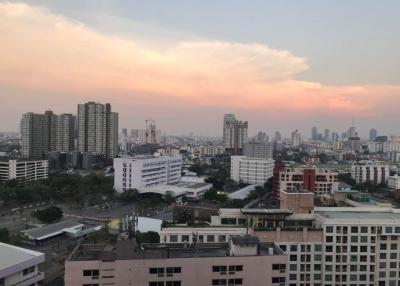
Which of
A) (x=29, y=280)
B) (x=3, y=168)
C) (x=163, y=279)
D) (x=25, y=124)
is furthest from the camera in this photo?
(x=25, y=124)

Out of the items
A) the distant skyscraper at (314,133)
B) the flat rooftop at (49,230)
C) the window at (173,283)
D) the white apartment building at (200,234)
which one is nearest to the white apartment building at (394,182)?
the flat rooftop at (49,230)

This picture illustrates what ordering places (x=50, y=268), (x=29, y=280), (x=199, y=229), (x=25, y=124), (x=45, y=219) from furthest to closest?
(x=25, y=124) < (x=45, y=219) < (x=50, y=268) < (x=29, y=280) < (x=199, y=229)

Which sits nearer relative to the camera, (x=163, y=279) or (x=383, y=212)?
(x=163, y=279)

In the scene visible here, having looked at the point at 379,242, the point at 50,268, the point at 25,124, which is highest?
the point at 25,124

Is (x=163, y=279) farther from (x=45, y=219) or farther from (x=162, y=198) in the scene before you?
(x=162, y=198)

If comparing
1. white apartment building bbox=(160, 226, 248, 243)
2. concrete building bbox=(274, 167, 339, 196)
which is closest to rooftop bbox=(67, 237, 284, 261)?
white apartment building bbox=(160, 226, 248, 243)

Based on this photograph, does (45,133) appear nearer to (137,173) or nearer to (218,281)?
(137,173)

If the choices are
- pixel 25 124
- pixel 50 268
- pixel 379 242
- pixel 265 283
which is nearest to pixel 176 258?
pixel 265 283

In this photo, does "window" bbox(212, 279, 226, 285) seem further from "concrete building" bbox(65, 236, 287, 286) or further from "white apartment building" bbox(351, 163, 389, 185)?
"white apartment building" bbox(351, 163, 389, 185)
